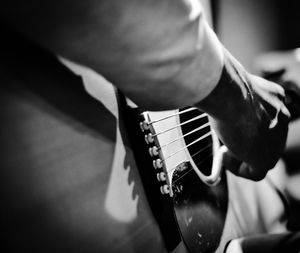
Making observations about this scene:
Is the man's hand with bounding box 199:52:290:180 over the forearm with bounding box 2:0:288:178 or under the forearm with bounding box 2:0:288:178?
under

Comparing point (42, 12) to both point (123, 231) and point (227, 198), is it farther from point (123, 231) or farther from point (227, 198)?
point (227, 198)

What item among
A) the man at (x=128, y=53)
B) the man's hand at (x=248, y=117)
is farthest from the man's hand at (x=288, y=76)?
the man at (x=128, y=53)

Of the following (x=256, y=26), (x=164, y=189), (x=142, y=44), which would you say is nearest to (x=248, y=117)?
(x=164, y=189)

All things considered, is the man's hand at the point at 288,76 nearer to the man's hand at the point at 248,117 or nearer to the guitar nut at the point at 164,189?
the man's hand at the point at 248,117

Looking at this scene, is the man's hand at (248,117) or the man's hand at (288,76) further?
the man's hand at (288,76)

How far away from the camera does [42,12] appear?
14.9 inches

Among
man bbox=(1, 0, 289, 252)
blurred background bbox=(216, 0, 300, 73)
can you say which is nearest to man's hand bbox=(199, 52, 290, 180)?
man bbox=(1, 0, 289, 252)

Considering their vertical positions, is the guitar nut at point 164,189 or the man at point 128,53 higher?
the man at point 128,53

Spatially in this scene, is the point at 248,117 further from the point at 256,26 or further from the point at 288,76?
the point at 256,26

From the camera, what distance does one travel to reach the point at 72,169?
0.49 meters

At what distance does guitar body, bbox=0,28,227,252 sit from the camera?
16.6 inches

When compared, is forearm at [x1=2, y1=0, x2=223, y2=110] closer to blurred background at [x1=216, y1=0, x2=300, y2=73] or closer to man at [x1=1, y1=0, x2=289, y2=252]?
man at [x1=1, y1=0, x2=289, y2=252]

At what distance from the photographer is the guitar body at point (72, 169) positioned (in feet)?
1.39

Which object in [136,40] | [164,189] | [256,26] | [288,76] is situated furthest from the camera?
[256,26]
